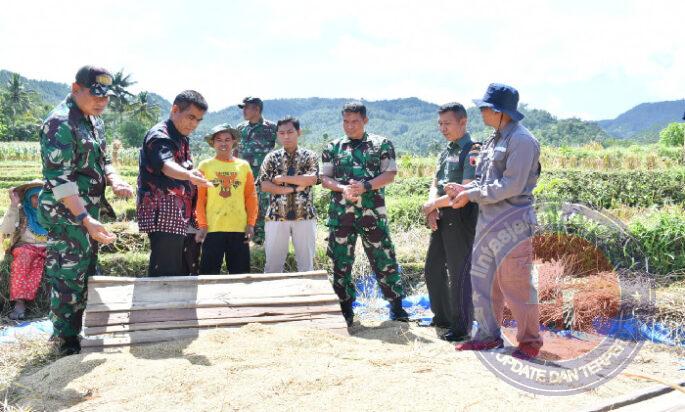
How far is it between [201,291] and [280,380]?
129 cm

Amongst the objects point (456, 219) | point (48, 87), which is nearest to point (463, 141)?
point (456, 219)

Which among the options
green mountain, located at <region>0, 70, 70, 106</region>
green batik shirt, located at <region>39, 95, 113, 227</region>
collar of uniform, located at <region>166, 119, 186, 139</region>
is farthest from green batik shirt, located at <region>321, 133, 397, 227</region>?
green mountain, located at <region>0, 70, 70, 106</region>

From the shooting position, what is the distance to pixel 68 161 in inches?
128

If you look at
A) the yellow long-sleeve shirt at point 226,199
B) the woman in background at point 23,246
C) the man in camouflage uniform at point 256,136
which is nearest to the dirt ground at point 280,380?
the yellow long-sleeve shirt at point 226,199

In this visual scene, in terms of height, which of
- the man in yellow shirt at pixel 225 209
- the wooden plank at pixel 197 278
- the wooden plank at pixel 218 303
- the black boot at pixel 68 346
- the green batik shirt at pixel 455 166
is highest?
the green batik shirt at pixel 455 166

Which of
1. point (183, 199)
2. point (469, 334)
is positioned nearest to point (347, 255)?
point (469, 334)

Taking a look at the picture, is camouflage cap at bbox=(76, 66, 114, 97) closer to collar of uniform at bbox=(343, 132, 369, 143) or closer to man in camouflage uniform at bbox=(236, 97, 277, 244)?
collar of uniform at bbox=(343, 132, 369, 143)

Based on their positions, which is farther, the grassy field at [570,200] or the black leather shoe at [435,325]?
the grassy field at [570,200]

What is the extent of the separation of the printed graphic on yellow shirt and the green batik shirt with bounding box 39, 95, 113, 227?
115cm

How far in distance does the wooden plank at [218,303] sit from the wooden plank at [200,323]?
0.10 m

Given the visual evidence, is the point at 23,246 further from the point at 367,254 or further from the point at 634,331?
the point at 634,331

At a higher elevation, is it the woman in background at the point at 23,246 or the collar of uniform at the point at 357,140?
the collar of uniform at the point at 357,140

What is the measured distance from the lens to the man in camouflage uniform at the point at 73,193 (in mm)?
3230

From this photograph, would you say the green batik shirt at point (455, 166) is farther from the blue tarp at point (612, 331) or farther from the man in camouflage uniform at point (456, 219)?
the blue tarp at point (612, 331)
